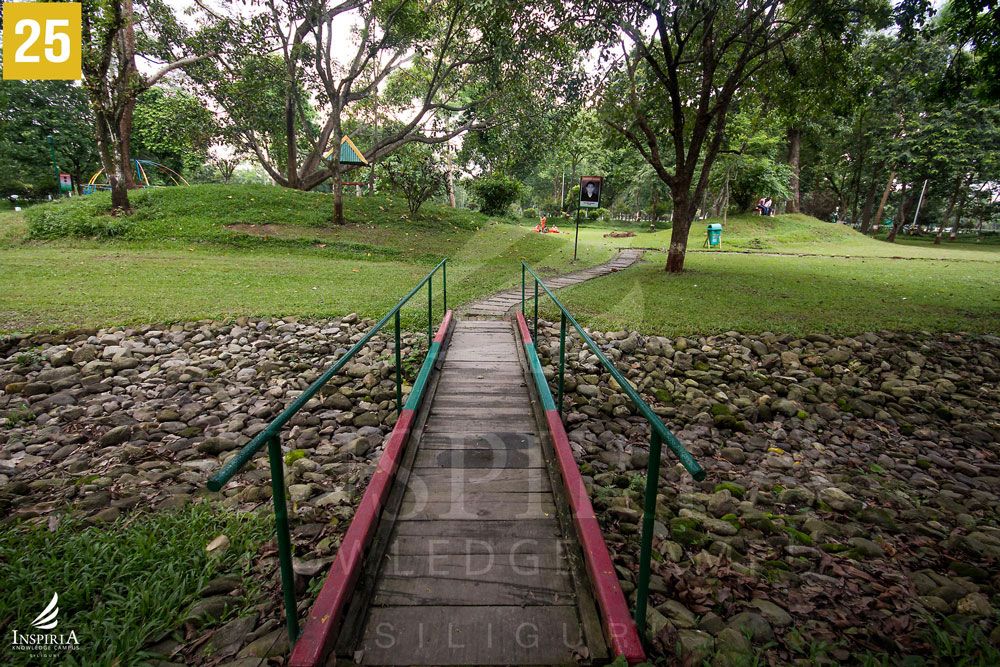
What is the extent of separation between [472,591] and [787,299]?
8.77 metres

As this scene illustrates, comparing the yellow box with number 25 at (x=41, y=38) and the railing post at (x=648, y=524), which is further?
the yellow box with number 25 at (x=41, y=38)

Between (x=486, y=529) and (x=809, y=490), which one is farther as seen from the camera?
(x=809, y=490)

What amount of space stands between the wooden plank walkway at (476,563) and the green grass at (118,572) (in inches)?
32.8

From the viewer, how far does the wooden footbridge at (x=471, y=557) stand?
2.07 metres

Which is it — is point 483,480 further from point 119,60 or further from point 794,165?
point 794,165

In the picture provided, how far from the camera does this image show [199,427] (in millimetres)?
4750

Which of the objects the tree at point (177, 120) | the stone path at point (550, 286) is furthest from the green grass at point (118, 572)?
the tree at point (177, 120)

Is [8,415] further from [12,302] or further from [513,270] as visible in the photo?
[513,270]

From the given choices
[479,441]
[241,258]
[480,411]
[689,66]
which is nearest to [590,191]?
[689,66]

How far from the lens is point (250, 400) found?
529 cm

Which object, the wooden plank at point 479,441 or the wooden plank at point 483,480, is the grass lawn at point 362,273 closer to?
the wooden plank at point 479,441

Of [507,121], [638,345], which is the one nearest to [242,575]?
[638,345]

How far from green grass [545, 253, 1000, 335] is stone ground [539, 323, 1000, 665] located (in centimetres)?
53

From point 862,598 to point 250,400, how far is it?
558cm
